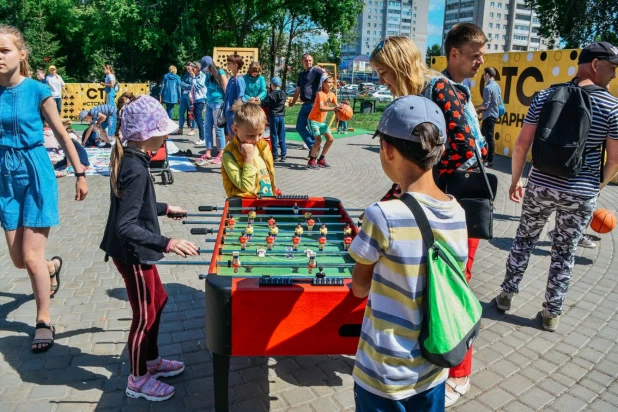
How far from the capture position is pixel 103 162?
1098 centimetres

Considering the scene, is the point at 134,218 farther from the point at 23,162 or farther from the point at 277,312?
the point at 23,162

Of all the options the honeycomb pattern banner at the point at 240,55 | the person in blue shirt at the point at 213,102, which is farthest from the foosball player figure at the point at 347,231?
the honeycomb pattern banner at the point at 240,55

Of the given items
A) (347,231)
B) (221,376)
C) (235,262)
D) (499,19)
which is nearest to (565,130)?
(347,231)

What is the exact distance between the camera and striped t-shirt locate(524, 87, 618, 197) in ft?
12.1

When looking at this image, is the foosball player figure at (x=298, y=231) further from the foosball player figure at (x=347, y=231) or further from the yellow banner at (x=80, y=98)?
the yellow banner at (x=80, y=98)

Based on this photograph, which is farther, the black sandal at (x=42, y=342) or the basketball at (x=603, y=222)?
the basketball at (x=603, y=222)

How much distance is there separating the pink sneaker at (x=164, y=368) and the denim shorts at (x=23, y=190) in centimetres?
136

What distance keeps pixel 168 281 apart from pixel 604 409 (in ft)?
12.6

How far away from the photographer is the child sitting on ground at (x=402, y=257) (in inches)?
69.7

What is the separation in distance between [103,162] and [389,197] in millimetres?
9548

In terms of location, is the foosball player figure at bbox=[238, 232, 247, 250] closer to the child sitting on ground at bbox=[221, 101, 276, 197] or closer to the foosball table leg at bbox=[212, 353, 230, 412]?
the foosball table leg at bbox=[212, 353, 230, 412]

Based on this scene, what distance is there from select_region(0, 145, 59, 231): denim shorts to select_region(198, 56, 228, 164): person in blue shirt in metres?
6.77

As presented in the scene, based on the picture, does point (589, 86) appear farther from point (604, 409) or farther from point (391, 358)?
point (391, 358)

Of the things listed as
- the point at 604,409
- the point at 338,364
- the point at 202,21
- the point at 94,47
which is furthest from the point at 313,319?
the point at 94,47
